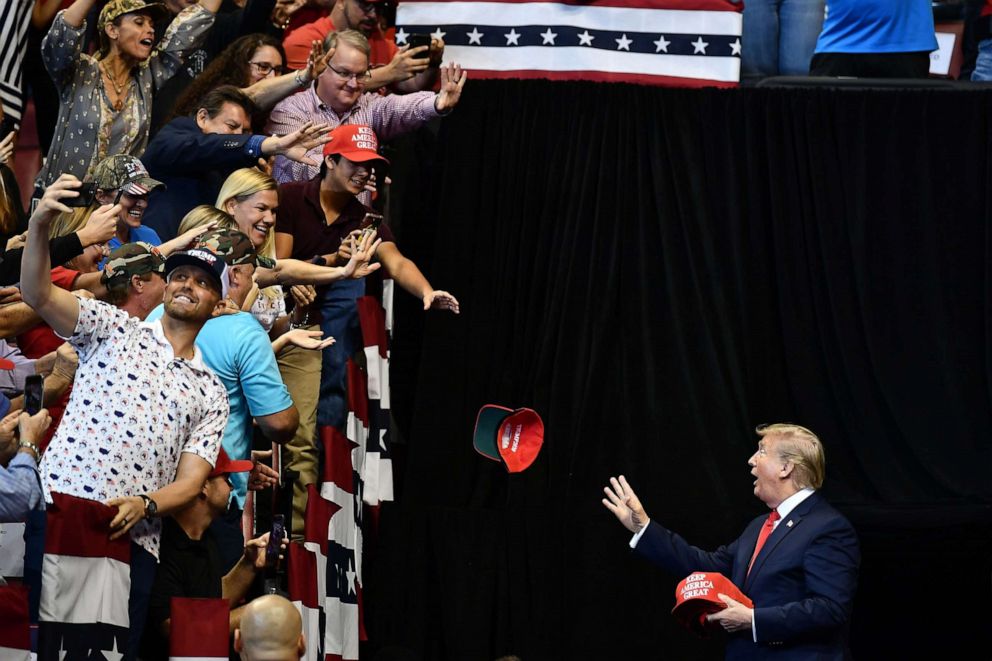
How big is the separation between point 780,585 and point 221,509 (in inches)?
71.9

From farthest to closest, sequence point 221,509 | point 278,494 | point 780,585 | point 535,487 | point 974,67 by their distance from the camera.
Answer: point 974,67, point 535,487, point 278,494, point 780,585, point 221,509

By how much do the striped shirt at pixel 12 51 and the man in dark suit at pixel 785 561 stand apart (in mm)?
3452

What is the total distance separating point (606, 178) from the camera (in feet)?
24.2

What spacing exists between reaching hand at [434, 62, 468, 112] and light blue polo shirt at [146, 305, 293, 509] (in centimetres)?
244

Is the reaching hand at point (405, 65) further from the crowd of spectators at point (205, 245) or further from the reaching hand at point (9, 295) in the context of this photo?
the reaching hand at point (9, 295)

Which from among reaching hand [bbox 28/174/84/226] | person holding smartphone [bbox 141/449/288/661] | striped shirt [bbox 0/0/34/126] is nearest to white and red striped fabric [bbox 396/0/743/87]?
striped shirt [bbox 0/0/34/126]

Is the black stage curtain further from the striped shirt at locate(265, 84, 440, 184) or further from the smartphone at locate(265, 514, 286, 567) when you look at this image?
the smartphone at locate(265, 514, 286, 567)

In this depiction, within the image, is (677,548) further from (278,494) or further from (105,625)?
(105,625)

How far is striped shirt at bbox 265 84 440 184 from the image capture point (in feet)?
21.5

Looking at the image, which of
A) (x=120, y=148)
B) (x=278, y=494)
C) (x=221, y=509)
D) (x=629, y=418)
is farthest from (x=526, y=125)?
(x=221, y=509)

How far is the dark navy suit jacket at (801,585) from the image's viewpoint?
4.73 metres

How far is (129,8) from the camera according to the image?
6.23m

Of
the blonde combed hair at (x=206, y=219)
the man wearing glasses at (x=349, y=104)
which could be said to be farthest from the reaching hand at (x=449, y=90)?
the blonde combed hair at (x=206, y=219)

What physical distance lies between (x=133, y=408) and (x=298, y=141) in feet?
7.22
